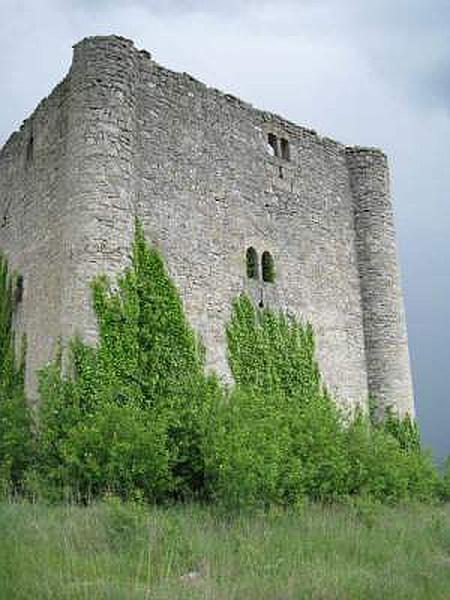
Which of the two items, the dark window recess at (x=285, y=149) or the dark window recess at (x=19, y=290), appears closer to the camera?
the dark window recess at (x=19, y=290)

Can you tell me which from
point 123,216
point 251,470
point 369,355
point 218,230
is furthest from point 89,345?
point 369,355

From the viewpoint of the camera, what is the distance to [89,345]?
41.7 ft

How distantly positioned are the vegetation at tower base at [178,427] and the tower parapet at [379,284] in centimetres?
303

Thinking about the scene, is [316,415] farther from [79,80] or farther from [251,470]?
[79,80]

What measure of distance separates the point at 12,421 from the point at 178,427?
10.0 ft

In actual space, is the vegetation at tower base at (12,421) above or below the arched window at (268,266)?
below

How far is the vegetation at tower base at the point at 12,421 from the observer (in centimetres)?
1207

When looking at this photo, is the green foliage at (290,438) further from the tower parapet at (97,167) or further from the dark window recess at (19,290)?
the dark window recess at (19,290)

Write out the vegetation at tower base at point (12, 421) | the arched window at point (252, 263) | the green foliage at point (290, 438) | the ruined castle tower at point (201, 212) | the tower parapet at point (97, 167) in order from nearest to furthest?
the green foliage at point (290, 438) → the vegetation at tower base at point (12, 421) → the tower parapet at point (97, 167) → the ruined castle tower at point (201, 212) → the arched window at point (252, 263)

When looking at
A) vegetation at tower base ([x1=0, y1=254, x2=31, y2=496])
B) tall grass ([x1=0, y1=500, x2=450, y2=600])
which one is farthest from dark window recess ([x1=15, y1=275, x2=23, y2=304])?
tall grass ([x1=0, y1=500, x2=450, y2=600])

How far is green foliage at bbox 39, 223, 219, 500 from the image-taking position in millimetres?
11250

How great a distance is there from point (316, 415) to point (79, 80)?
8350 millimetres

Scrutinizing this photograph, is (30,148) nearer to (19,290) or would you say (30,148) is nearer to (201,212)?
(19,290)

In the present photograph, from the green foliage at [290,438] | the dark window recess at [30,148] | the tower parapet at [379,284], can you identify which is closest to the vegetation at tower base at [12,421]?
the green foliage at [290,438]
